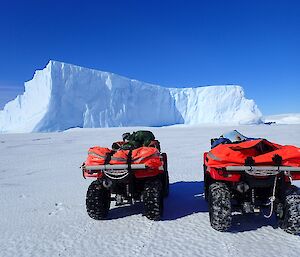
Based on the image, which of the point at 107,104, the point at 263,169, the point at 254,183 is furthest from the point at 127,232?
the point at 107,104

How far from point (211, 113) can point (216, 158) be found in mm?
49214

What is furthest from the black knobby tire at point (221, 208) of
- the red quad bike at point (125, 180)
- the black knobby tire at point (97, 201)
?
the black knobby tire at point (97, 201)

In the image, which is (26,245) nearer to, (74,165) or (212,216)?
(212,216)

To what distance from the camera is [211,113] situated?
168ft

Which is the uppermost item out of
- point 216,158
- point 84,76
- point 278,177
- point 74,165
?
point 84,76

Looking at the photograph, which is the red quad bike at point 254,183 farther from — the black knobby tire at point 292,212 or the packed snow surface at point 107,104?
the packed snow surface at point 107,104

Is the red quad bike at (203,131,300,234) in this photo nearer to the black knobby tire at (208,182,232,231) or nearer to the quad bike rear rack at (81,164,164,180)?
the black knobby tire at (208,182,232,231)

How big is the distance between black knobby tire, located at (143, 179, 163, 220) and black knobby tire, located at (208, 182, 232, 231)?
1.85ft

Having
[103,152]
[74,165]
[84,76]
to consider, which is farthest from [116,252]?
[84,76]

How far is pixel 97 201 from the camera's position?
10.5ft

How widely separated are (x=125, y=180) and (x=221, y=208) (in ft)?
3.29

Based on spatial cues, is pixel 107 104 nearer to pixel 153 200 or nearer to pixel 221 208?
pixel 153 200

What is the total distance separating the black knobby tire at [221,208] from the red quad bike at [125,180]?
0.59 meters

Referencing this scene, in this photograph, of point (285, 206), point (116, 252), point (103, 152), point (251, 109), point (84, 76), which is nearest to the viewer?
point (116, 252)
